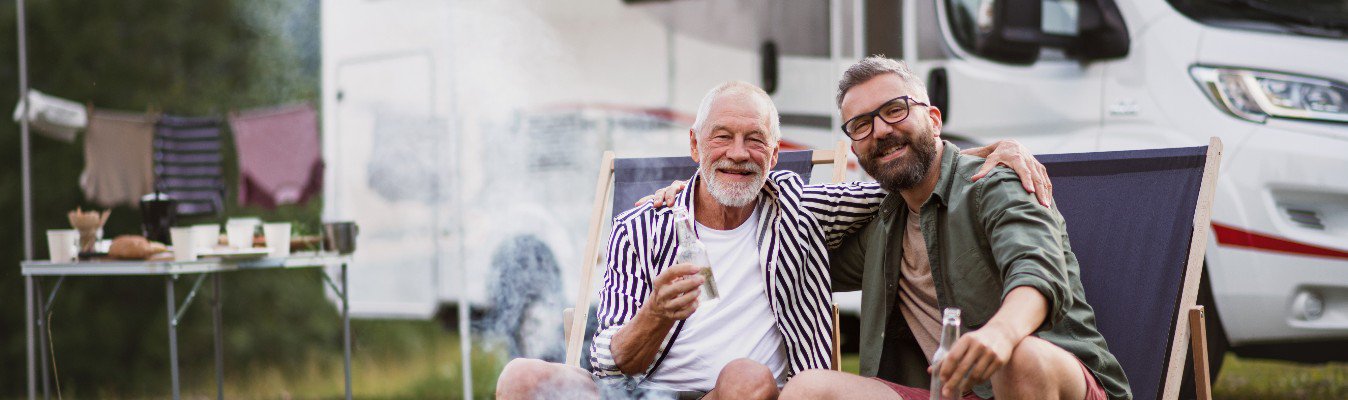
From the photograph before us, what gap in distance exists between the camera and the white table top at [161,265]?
11.2 feet

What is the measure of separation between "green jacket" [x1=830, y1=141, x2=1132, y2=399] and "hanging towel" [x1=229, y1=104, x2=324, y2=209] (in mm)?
4071

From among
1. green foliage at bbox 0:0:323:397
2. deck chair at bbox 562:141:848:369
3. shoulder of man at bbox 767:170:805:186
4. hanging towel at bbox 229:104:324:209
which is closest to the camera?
shoulder of man at bbox 767:170:805:186

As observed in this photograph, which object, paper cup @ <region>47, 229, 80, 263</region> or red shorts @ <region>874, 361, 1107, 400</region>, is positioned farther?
paper cup @ <region>47, 229, 80, 263</region>

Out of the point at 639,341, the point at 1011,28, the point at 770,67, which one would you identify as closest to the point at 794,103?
the point at 770,67

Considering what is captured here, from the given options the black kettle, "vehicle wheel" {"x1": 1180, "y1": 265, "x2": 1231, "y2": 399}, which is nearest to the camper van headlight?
"vehicle wheel" {"x1": 1180, "y1": 265, "x2": 1231, "y2": 399}

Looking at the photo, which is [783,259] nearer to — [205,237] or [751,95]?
[751,95]

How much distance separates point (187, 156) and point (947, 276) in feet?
14.5

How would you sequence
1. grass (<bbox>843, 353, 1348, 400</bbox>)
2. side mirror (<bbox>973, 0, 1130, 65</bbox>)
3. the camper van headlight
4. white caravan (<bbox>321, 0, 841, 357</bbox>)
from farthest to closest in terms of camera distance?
white caravan (<bbox>321, 0, 841, 357</bbox>) → grass (<bbox>843, 353, 1348, 400</bbox>) → side mirror (<bbox>973, 0, 1130, 65</bbox>) → the camper van headlight

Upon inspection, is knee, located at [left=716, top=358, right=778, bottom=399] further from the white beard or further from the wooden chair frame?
the wooden chair frame

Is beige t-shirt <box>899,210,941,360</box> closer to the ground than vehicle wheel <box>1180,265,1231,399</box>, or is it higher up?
higher up

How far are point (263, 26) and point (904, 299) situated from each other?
7058 millimetres

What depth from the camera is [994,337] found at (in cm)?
162

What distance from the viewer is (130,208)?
286 inches

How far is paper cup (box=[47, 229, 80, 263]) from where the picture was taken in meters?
3.64
